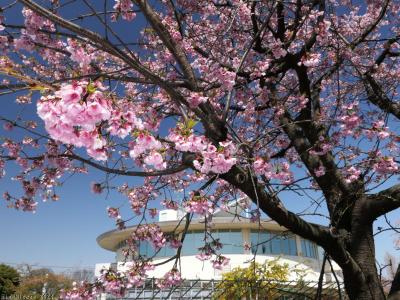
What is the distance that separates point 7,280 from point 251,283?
17.4 meters

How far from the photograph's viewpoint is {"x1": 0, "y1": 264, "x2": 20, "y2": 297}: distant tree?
61.8ft

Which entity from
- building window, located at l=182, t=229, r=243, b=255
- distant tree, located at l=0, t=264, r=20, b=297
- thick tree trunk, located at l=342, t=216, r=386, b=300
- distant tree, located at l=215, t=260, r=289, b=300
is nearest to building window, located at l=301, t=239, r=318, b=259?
building window, located at l=182, t=229, r=243, b=255

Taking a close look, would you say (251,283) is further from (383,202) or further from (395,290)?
(383,202)

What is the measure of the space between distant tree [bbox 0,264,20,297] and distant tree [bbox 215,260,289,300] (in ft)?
49.3

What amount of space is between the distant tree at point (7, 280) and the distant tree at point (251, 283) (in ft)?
49.3

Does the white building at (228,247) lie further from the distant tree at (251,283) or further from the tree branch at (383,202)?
the tree branch at (383,202)

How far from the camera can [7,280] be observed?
19141 millimetres

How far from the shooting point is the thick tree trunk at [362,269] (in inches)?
164

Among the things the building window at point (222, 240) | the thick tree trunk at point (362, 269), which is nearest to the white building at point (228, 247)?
the building window at point (222, 240)

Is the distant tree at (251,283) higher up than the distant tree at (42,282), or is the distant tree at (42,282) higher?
the distant tree at (42,282)

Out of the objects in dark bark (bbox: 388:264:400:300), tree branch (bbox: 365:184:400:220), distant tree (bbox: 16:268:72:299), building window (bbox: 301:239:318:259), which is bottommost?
dark bark (bbox: 388:264:400:300)

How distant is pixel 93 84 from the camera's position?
197 cm

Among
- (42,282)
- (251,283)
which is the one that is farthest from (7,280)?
(42,282)

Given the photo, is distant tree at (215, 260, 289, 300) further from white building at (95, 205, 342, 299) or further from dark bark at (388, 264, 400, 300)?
white building at (95, 205, 342, 299)
